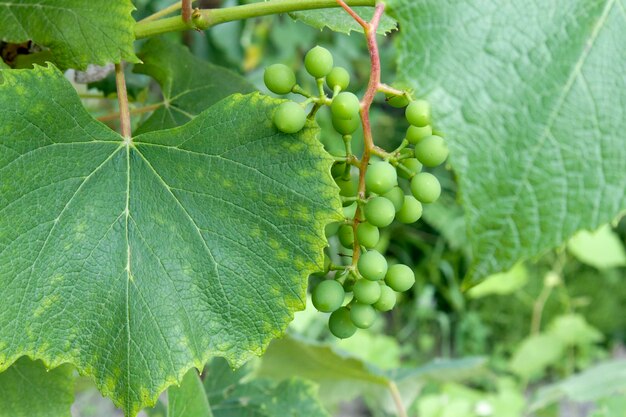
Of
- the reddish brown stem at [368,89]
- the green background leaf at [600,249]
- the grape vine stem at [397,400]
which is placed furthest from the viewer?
the green background leaf at [600,249]

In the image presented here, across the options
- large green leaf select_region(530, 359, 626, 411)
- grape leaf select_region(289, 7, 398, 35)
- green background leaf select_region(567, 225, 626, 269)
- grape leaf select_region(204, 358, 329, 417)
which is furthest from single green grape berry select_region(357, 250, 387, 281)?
green background leaf select_region(567, 225, 626, 269)

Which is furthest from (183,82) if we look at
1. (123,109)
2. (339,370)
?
(339,370)

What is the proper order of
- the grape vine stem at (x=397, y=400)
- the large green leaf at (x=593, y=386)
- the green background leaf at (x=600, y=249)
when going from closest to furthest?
the grape vine stem at (x=397, y=400) → the large green leaf at (x=593, y=386) → the green background leaf at (x=600, y=249)

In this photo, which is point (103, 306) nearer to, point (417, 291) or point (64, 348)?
point (64, 348)

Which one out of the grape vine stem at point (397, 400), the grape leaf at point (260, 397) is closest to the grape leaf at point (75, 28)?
the grape leaf at point (260, 397)

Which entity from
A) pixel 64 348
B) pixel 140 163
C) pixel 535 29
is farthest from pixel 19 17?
pixel 535 29

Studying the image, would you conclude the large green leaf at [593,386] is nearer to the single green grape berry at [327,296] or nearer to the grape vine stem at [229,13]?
the single green grape berry at [327,296]

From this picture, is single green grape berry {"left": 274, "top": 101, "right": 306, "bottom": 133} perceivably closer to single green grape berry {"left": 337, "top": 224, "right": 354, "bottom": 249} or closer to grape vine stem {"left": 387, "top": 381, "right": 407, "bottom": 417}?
single green grape berry {"left": 337, "top": 224, "right": 354, "bottom": 249}

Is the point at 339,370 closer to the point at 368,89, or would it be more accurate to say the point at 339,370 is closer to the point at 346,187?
the point at 346,187
